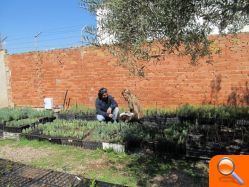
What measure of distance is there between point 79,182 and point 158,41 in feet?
A: 6.50

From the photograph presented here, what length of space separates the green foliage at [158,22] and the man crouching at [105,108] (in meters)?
4.94

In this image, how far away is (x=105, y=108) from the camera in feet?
33.0

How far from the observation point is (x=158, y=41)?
4.53m

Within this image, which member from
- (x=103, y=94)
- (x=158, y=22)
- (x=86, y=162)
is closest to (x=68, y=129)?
(x=103, y=94)

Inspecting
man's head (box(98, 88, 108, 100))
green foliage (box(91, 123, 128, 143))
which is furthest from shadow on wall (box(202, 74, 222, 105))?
green foliage (box(91, 123, 128, 143))

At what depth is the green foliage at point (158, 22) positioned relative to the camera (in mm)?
4129

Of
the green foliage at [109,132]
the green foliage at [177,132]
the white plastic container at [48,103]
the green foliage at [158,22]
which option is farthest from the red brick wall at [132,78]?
the green foliage at [158,22]

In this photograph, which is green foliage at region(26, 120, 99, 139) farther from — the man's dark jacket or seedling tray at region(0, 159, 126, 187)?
seedling tray at region(0, 159, 126, 187)

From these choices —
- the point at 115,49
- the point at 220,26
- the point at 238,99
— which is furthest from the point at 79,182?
the point at 238,99

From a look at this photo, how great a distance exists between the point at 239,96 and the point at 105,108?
4038 millimetres

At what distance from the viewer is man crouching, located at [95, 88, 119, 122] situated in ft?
32.6

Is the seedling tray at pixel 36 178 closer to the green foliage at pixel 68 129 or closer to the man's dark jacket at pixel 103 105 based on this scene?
the green foliage at pixel 68 129
